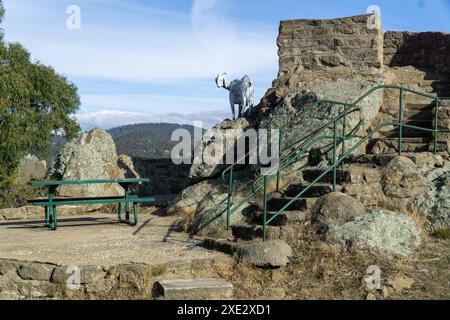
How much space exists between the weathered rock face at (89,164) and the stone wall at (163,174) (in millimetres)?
1426

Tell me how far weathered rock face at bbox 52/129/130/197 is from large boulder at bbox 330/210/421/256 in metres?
7.03

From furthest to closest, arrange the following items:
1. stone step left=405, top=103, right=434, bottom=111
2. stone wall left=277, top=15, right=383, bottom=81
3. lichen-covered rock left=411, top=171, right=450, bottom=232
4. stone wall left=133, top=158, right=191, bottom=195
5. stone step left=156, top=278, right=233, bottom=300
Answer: stone wall left=133, top=158, right=191, bottom=195 → stone wall left=277, top=15, right=383, bottom=81 → stone step left=405, top=103, right=434, bottom=111 → lichen-covered rock left=411, top=171, right=450, bottom=232 → stone step left=156, top=278, right=233, bottom=300

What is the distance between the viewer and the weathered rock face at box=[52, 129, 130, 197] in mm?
12711

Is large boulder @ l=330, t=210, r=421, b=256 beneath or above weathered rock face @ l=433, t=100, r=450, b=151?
beneath

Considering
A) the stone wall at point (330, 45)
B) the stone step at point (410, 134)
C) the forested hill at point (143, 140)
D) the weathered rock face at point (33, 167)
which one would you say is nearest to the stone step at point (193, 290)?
the stone step at point (410, 134)

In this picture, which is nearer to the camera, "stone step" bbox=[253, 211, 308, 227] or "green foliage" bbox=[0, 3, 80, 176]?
"stone step" bbox=[253, 211, 308, 227]

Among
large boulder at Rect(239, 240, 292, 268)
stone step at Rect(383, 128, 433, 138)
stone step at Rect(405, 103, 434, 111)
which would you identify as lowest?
large boulder at Rect(239, 240, 292, 268)

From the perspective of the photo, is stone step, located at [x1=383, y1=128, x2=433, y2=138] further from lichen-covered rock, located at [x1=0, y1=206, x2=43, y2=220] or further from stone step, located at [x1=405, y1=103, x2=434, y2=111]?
lichen-covered rock, located at [x1=0, y1=206, x2=43, y2=220]

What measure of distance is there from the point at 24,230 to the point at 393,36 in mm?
9359

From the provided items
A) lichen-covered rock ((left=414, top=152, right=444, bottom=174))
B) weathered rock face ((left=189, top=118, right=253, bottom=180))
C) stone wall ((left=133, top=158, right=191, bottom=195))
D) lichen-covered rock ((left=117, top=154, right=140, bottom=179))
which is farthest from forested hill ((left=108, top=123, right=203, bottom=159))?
lichen-covered rock ((left=414, top=152, right=444, bottom=174))

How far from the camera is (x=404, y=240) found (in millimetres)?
7145

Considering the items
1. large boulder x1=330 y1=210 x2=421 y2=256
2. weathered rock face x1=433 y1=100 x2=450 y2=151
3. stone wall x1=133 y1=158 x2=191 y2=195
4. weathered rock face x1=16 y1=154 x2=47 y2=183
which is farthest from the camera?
weathered rock face x1=16 y1=154 x2=47 y2=183

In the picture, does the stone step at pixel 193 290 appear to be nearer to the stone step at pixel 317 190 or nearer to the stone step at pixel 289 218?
the stone step at pixel 289 218
